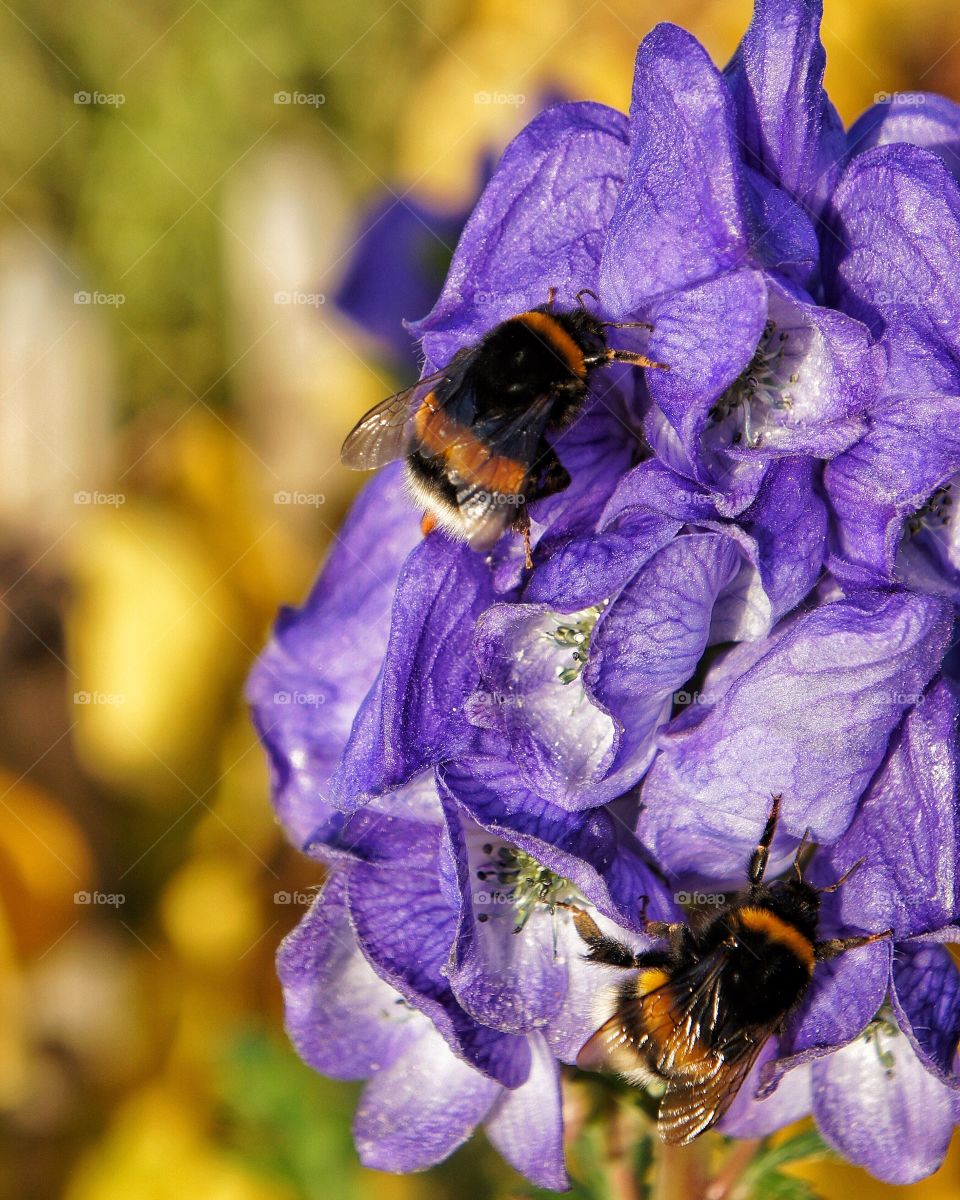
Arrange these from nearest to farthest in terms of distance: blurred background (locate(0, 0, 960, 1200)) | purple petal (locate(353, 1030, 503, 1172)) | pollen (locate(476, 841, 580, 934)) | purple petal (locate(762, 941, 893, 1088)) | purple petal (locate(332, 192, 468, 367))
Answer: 1. purple petal (locate(762, 941, 893, 1088))
2. pollen (locate(476, 841, 580, 934))
3. purple petal (locate(353, 1030, 503, 1172))
4. purple petal (locate(332, 192, 468, 367))
5. blurred background (locate(0, 0, 960, 1200))

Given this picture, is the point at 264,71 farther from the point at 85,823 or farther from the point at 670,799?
the point at 670,799

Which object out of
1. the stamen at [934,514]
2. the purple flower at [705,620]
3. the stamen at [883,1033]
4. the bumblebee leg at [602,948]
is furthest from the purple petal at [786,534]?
the stamen at [883,1033]

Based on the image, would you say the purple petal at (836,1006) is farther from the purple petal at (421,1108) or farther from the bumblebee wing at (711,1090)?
the purple petal at (421,1108)

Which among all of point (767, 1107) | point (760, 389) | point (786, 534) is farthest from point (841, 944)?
point (760, 389)

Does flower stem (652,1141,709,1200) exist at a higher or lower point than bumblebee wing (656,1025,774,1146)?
lower

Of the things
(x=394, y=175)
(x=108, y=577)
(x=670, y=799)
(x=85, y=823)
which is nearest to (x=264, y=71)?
(x=394, y=175)

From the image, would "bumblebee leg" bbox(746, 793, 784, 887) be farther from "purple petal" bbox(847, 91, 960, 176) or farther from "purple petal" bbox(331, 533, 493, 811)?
"purple petal" bbox(847, 91, 960, 176)

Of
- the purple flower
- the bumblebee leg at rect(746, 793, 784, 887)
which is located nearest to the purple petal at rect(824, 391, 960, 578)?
the purple flower
